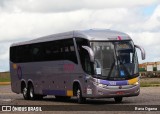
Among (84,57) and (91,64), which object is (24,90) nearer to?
(84,57)

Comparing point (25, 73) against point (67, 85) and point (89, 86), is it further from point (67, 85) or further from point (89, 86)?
point (89, 86)

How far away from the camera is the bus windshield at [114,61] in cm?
2420

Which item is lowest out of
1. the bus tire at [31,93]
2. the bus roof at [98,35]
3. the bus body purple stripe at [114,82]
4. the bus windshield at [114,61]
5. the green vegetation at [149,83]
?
the green vegetation at [149,83]

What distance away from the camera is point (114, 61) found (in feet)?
79.9

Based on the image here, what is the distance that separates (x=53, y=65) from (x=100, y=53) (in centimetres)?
476

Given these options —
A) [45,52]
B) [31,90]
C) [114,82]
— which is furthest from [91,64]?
[31,90]

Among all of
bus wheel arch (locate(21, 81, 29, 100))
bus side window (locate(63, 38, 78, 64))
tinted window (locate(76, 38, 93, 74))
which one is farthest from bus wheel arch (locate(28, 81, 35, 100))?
tinted window (locate(76, 38, 93, 74))

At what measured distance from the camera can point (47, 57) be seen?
29.2 metres

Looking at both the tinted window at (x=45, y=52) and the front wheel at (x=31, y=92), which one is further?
the front wheel at (x=31, y=92)

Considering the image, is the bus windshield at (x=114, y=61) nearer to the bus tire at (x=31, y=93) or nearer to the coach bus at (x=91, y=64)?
the coach bus at (x=91, y=64)

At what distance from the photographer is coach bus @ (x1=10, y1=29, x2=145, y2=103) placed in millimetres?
24219

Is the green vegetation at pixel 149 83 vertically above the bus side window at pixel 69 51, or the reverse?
the bus side window at pixel 69 51

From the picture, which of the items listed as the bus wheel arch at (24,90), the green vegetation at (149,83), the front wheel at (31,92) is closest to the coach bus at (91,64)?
the front wheel at (31,92)

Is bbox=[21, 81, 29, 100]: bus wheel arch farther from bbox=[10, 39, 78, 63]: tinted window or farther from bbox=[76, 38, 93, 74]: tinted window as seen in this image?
bbox=[76, 38, 93, 74]: tinted window
